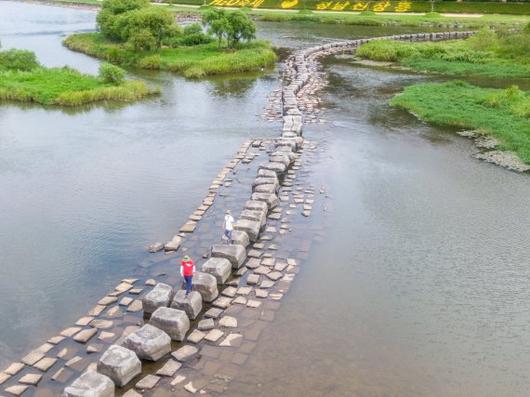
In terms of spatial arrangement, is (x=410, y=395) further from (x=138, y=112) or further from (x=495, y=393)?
(x=138, y=112)

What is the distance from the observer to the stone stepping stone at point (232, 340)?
12.2 m

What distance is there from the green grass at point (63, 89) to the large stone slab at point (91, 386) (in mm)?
23503

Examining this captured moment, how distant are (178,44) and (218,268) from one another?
121ft

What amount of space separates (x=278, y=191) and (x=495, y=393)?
1073cm

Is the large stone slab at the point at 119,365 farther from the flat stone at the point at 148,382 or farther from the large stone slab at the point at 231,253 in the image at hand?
the large stone slab at the point at 231,253

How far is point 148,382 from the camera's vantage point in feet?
36.3

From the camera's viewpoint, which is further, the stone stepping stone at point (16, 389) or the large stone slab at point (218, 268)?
the large stone slab at point (218, 268)

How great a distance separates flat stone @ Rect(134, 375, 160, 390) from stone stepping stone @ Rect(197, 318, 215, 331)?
5.88 ft

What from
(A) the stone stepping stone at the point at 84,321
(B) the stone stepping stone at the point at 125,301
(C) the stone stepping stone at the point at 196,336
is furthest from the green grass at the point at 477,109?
(A) the stone stepping stone at the point at 84,321

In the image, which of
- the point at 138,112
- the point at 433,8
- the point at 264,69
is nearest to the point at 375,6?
the point at 433,8

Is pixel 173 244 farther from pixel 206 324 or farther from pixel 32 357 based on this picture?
pixel 32 357

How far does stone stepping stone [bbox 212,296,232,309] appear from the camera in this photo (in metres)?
13.6

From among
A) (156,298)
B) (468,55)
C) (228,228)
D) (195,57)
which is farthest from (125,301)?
(468,55)

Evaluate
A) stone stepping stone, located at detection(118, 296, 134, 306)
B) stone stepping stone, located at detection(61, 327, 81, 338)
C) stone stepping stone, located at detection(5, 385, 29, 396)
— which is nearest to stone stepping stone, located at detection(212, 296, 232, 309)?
stone stepping stone, located at detection(118, 296, 134, 306)
